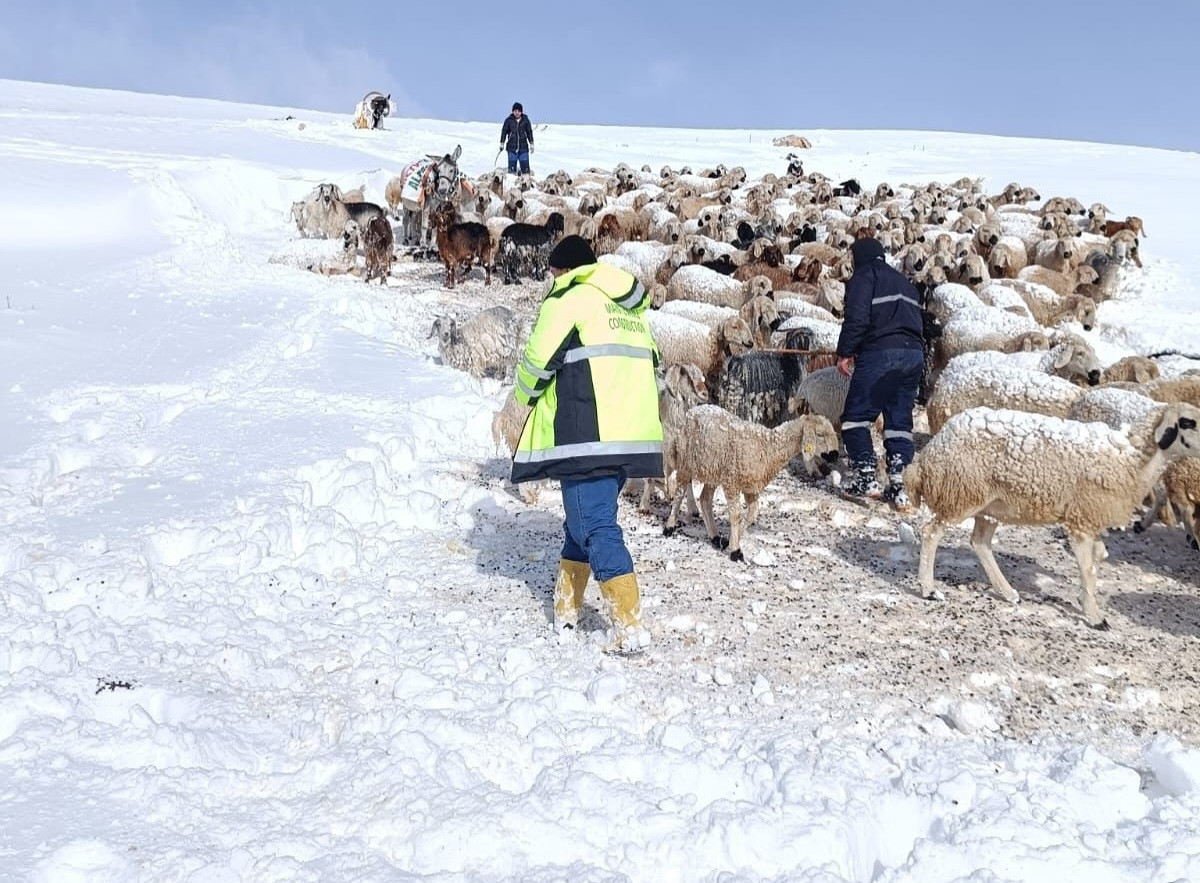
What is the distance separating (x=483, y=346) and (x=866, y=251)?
4053mm

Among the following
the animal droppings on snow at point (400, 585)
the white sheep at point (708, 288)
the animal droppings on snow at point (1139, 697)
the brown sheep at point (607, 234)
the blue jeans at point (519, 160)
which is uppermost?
the blue jeans at point (519, 160)

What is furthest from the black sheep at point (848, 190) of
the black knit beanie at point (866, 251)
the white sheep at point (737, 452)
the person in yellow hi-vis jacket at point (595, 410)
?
the person in yellow hi-vis jacket at point (595, 410)

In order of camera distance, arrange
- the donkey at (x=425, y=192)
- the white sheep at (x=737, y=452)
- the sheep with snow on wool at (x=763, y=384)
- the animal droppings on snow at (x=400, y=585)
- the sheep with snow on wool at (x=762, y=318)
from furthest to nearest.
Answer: the donkey at (x=425, y=192) < the sheep with snow on wool at (x=762, y=318) < the sheep with snow on wool at (x=763, y=384) < the white sheep at (x=737, y=452) < the animal droppings on snow at (x=400, y=585)

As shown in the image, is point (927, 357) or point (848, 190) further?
point (848, 190)

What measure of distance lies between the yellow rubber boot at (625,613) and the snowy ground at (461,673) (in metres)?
0.13

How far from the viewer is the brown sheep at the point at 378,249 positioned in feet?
44.0

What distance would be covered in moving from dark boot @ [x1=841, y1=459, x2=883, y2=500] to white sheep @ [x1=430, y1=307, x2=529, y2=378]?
3.84m

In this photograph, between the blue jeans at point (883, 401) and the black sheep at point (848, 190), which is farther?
the black sheep at point (848, 190)

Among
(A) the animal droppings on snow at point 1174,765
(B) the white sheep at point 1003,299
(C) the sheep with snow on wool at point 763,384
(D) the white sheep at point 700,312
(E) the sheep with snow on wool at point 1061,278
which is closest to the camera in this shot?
(A) the animal droppings on snow at point 1174,765

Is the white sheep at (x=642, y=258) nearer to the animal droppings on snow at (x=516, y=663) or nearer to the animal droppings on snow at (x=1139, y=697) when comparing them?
the animal droppings on snow at (x=516, y=663)

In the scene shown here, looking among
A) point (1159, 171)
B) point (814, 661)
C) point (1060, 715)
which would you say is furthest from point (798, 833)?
point (1159, 171)

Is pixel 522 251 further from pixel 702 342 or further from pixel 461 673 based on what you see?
pixel 461 673

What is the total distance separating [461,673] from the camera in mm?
3914

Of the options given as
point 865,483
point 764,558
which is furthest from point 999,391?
point 764,558
